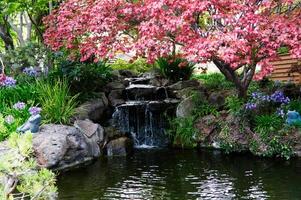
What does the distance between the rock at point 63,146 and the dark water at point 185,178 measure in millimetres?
331

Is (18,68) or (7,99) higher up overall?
(18,68)

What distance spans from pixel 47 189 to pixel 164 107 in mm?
9449

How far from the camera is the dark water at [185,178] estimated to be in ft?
23.7

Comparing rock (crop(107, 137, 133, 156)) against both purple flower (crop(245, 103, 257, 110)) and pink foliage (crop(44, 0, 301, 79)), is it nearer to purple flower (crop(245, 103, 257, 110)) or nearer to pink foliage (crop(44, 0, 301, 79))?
pink foliage (crop(44, 0, 301, 79))

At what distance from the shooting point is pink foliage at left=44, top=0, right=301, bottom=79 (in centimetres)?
808

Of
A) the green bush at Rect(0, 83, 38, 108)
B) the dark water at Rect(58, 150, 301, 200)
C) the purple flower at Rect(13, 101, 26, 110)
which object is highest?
the green bush at Rect(0, 83, 38, 108)

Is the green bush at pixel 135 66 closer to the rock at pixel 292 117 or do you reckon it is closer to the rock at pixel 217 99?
the rock at pixel 217 99

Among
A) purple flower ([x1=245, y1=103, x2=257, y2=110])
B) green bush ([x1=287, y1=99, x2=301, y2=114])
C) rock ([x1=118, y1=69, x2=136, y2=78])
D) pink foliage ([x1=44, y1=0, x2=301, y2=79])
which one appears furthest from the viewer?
rock ([x1=118, y1=69, x2=136, y2=78])

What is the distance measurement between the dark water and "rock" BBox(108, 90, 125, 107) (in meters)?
3.28

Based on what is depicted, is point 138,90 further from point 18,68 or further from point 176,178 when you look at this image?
point 176,178

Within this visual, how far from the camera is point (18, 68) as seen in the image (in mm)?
14492

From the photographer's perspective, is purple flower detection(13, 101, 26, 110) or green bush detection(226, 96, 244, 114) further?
green bush detection(226, 96, 244, 114)

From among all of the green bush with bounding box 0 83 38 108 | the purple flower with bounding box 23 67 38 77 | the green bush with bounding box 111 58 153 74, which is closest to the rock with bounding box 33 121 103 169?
the green bush with bounding box 0 83 38 108

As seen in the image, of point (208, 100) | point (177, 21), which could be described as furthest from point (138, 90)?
point (177, 21)
